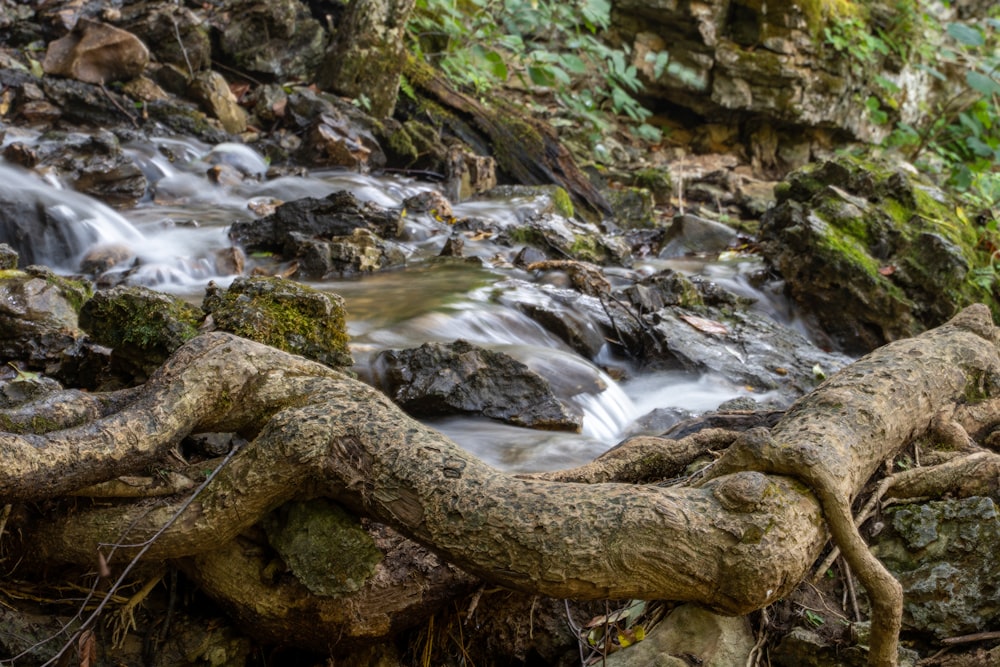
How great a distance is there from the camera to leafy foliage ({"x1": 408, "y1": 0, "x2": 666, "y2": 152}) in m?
11.2

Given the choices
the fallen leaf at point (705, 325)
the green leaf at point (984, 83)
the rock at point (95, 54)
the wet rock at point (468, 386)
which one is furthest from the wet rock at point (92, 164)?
the green leaf at point (984, 83)

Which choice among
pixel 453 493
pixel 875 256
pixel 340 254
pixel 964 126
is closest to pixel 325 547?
pixel 453 493

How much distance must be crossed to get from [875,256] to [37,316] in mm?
7217

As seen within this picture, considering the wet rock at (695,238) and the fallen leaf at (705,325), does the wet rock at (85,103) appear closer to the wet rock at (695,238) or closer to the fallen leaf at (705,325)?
the wet rock at (695,238)

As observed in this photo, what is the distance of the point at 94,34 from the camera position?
9.62m

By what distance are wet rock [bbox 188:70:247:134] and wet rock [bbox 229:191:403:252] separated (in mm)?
3576

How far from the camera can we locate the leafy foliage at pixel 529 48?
11.2 metres

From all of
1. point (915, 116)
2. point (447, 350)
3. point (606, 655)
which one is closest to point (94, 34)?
point (447, 350)

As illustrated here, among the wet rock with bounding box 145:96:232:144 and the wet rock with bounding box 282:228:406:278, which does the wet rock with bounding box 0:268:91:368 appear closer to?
the wet rock with bounding box 282:228:406:278

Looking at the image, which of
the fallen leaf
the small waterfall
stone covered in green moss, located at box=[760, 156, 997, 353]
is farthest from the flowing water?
the fallen leaf

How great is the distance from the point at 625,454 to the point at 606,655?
0.80 metres

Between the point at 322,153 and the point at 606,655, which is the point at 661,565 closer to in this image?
the point at 606,655

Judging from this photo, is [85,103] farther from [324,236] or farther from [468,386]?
[468,386]

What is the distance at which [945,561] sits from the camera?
2.85 meters
